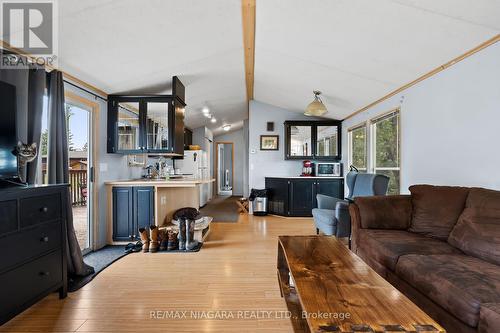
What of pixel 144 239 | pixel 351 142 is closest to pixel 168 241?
pixel 144 239

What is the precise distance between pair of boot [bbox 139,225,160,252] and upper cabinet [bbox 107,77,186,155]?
108 centimetres

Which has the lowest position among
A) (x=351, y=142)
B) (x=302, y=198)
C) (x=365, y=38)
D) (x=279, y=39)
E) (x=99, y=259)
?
(x=99, y=259)

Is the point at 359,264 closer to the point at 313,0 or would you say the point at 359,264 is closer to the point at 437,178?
the point at 437,178

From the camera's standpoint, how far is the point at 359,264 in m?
1.43

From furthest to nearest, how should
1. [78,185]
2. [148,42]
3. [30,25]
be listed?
[78,185], [148,42], [30,25]

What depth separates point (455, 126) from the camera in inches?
92.7

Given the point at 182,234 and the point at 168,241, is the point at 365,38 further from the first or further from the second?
the point at 168,241

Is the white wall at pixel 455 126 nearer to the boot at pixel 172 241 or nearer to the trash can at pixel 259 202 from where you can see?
the trash can at pixel 259 202

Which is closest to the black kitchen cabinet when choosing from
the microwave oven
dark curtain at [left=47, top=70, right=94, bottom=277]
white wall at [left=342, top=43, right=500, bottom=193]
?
the microwave oven

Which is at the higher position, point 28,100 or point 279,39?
point 279,39

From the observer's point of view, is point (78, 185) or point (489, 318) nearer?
point (489, 318)

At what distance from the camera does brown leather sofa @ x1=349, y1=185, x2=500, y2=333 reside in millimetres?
1206

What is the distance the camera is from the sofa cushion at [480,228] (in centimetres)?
158

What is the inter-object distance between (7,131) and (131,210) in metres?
1.79
